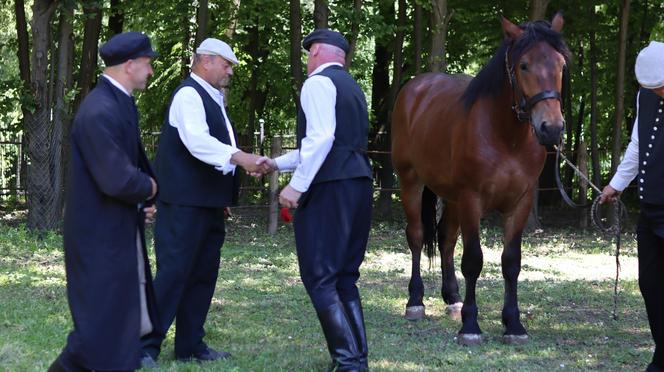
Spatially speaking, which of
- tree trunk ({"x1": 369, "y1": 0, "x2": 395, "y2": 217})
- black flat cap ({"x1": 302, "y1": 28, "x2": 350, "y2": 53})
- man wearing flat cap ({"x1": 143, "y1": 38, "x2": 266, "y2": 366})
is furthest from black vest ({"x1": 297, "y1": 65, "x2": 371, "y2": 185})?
tree trunk ({"x1": 369, "y1": 0, "x2": 395, "y2": 217})

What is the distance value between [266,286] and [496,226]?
29.7 feet

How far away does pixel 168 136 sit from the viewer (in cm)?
626

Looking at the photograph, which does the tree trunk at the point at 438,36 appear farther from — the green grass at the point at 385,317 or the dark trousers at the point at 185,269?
the dark trousers at the point at 185,269

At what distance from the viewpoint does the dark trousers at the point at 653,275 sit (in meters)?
6.14

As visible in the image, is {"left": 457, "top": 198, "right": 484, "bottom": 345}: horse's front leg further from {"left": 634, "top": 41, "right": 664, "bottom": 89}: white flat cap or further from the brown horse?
{"left": 634, "top": 41, "right": 664, "bottom": 89}: white flat cap

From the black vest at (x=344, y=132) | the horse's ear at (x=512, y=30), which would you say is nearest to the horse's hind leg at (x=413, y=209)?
the horse's ear at (x=512, y=30)

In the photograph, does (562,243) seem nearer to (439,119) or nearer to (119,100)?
(439,119)

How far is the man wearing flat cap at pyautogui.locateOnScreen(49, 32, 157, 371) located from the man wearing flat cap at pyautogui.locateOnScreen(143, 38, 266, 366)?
4.33 ft

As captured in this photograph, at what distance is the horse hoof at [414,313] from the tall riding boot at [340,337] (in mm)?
2694

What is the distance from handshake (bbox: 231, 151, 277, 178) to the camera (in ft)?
19.8

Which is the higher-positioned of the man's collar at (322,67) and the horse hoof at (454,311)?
the man's collar at (322,67)

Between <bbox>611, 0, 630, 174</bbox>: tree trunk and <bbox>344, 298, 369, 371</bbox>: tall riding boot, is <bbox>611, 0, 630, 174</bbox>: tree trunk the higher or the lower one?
the higher one

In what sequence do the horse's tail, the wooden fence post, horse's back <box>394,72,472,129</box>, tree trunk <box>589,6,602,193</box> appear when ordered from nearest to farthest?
horse's back <box>394,72,472,129</box> < the horse's tail < the wooden fence post < tree trunk <box>589,6,602,193</box>

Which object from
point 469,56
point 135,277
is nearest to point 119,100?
point 135,277
